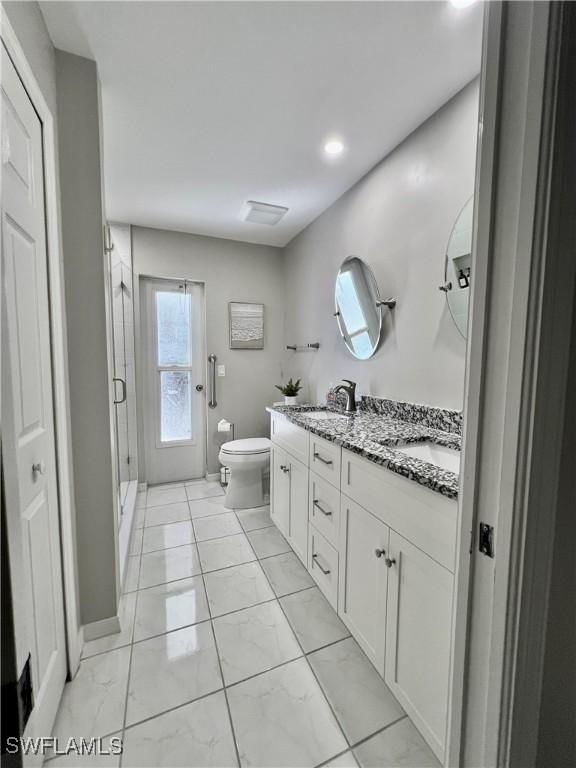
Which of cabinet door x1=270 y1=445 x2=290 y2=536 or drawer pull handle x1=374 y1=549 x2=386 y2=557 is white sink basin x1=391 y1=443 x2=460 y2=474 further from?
cabinet door x1=270 y1=445 x2=290 y2=536

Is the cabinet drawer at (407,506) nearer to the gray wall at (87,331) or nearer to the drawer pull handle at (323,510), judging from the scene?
the drawer pull handle at (323,510)

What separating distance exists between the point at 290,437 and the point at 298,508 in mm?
423

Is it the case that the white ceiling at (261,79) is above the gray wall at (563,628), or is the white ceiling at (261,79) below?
above

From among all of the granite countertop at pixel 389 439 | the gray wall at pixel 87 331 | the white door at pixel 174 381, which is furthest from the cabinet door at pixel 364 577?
the white door at pixel 174 381

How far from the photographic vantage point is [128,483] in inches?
117

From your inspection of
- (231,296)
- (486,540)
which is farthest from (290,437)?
(231,296)

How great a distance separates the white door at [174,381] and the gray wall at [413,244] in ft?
4.78

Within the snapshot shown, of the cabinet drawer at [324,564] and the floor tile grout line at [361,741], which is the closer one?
the floor tile grout line at [361,741]

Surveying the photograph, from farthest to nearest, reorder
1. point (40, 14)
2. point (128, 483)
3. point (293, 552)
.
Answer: point (128, 483) < point (293, 552) < point (40, 14)

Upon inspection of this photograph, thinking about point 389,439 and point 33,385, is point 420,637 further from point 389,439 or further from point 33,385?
point 33,385

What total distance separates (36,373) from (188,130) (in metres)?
1.52

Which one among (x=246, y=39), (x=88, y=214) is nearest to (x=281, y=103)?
(x=246, y=39)

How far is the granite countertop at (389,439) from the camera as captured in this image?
96 centimetres

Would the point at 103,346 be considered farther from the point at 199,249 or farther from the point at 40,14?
the point at 199,249
